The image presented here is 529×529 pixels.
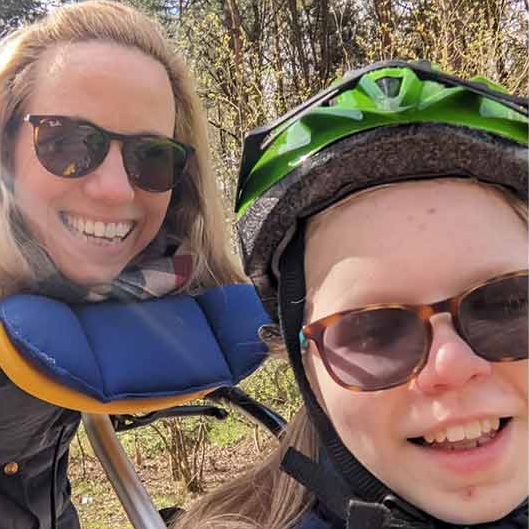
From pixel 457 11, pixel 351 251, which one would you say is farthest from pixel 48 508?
pixel 457 11

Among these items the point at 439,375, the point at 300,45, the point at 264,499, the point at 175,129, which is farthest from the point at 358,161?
the point at 300,45

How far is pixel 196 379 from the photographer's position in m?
1.55

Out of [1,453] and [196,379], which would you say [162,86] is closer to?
[196,379]

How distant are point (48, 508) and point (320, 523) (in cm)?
94

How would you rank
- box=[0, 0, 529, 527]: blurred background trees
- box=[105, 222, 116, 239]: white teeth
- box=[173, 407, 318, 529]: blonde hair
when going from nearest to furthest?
box=[173, 407, 318, 529]: blonde hair → box=[105, 222, 116, 239]: white teeth → box=[0, 0, 529, 527]: blurred background trees

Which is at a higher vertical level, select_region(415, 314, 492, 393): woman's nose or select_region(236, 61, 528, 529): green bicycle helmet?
select_region(236, 61, 528, 529): green bicycle helmet

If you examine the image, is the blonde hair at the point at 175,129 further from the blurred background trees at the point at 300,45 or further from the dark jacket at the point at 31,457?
the blurred background trees at the point at 300,45

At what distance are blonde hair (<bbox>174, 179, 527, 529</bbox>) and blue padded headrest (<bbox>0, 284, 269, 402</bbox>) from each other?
301 millimetres

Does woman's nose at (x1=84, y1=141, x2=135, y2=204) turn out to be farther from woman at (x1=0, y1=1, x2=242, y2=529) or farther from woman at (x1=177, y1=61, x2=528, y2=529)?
woman at (x1=177, y1=61, x2=528, y2=529)

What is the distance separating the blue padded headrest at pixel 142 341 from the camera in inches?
54.7

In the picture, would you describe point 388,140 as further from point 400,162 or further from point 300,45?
point 300,45

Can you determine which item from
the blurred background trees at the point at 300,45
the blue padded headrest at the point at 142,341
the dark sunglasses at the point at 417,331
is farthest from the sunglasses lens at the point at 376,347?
the blurred background trees at the point at 300,45

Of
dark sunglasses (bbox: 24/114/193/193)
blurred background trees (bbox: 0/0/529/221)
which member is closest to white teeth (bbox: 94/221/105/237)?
dark sunglasses (bbox: 24/114/193/193)

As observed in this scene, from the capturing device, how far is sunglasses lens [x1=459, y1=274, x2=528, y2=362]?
2.87 feet
